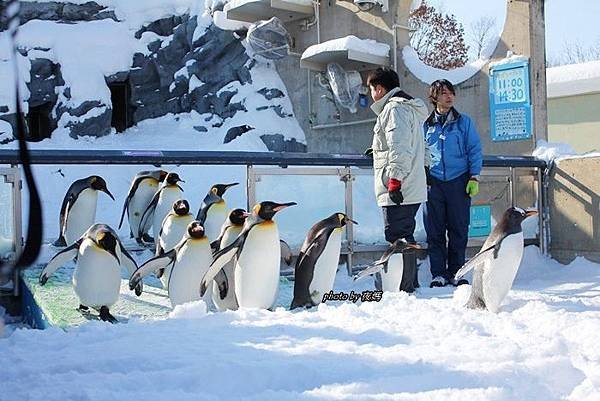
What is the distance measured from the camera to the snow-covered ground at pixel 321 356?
217 cm

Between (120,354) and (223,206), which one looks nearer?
(120,354)

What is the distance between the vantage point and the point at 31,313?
4582 mm

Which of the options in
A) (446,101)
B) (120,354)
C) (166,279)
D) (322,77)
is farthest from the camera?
(322,77)

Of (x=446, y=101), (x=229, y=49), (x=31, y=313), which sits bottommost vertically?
(x=31, y=313)

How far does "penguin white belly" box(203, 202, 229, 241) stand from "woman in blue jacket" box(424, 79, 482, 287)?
1.48 metres

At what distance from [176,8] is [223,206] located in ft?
35.2

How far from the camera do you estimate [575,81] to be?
14.5 metres

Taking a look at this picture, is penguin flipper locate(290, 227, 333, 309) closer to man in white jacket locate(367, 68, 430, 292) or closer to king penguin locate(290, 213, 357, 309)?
king penguin locate(290, 213, 357, 309)

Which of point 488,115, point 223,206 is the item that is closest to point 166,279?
point 223,206

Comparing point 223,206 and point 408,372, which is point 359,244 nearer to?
point 223,206

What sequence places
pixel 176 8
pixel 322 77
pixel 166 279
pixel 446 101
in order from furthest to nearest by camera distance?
pixel 176 8 < pixel 322 77 < pixel 446 101 < pixel 166 279

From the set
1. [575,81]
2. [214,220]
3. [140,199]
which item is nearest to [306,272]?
[214,220]

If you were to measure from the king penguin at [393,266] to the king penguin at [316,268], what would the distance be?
0.32 m

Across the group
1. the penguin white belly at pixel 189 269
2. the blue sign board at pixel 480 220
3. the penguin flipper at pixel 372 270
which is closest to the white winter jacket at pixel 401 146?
the penguin flipper at pixel 372 270
